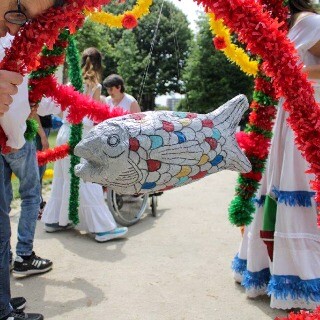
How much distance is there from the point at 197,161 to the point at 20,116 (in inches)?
39.1

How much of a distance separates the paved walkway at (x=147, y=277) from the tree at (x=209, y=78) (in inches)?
522

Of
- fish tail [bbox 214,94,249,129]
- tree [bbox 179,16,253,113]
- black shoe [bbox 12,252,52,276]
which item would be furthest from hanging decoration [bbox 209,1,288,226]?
tree [bbox 179,16,253,113]

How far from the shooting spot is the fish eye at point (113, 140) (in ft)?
3.85

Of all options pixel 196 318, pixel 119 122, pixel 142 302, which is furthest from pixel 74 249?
pixel 119 122

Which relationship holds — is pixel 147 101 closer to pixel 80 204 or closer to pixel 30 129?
pixel 80 204

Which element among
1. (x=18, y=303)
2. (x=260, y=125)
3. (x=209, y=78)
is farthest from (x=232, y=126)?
(x=209, y=78)

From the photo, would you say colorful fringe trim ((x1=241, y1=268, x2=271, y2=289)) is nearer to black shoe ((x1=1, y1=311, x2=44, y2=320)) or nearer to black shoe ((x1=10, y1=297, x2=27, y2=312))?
black shoe ((x1=1, y1=311, x2=44, y2=320))

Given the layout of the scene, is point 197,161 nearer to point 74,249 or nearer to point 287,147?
point 287,147

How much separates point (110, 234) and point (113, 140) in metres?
3.09

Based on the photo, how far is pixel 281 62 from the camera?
124cm

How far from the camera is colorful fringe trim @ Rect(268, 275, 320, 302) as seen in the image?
2488 millimetres

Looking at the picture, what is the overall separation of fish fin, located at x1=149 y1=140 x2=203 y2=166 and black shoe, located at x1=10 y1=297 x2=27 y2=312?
6.20 feet

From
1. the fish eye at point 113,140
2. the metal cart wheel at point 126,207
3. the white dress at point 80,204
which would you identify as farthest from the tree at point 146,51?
the fish eye at point 113,140

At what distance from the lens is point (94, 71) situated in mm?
4082
